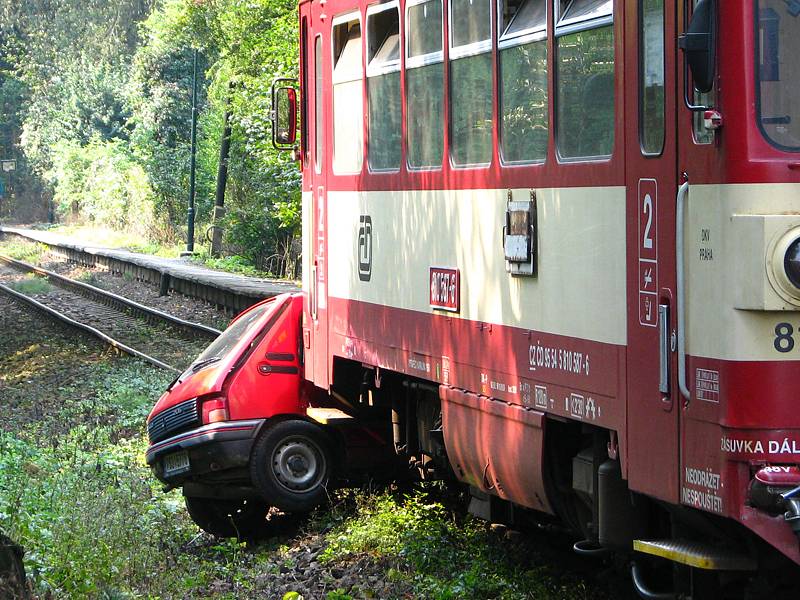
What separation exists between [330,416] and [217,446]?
0.85 metres

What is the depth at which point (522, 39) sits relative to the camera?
677 cm

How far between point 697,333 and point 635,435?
0.66 meters

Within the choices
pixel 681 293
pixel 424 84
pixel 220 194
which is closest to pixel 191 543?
pixel 424 84

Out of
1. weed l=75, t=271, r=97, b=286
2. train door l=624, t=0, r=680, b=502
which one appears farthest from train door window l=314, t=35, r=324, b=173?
weed l=75, t=271, r=97, b=286

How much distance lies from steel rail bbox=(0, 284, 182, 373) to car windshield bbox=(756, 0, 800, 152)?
13592 millimetres

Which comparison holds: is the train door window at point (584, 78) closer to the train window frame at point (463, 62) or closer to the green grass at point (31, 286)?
the train window frame at point (463, 62)

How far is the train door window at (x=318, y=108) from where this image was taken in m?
10.0

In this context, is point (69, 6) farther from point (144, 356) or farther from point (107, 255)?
point (144, 356)

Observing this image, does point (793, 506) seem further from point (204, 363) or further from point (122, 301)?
point (122, 301)

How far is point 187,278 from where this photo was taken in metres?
27.9

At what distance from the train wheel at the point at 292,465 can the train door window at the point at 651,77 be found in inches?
186

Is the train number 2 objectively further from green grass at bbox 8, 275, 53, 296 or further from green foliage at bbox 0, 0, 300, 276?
green grass at bbox 8, 275, 53, 296

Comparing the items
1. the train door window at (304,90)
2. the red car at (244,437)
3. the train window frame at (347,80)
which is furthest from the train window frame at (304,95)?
the red car at (244,437)

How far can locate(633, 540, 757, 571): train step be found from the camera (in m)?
5.37
